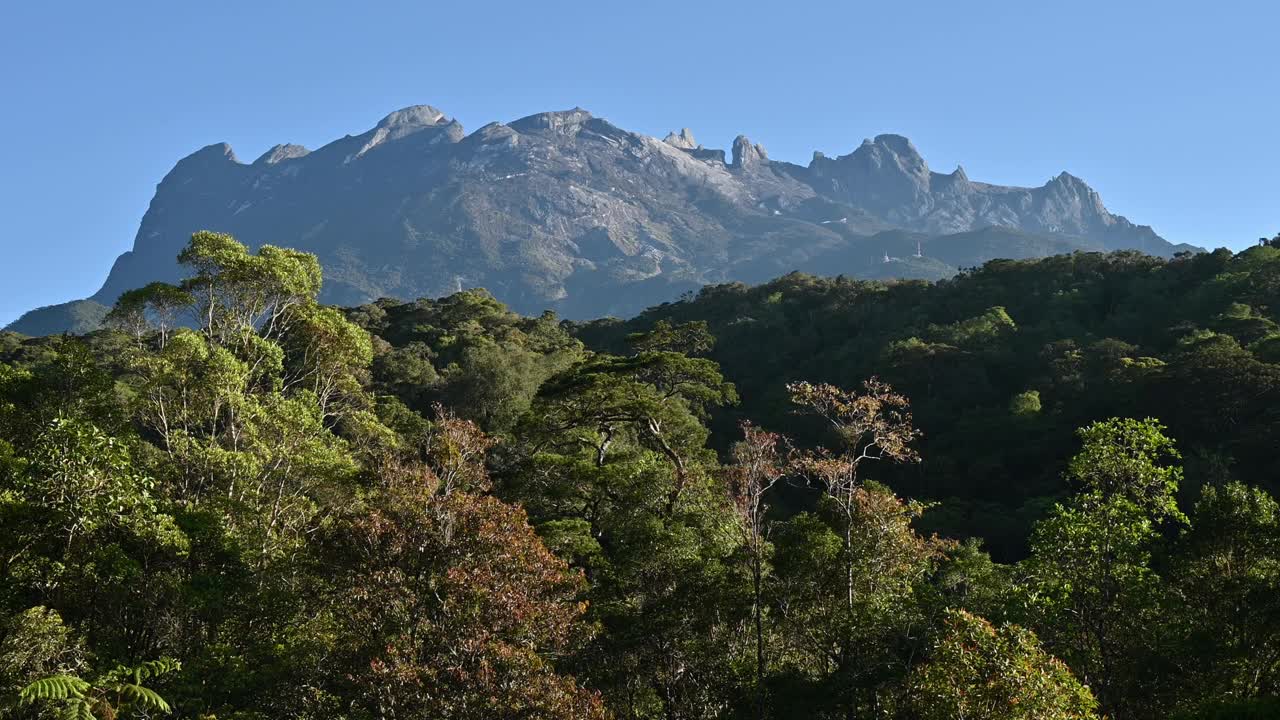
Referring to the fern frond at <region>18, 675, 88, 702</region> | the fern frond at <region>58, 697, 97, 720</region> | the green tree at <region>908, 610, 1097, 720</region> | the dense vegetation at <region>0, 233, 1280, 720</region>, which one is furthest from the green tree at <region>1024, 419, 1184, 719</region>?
the fern frond at <region>18, 675, 88, 702</region>

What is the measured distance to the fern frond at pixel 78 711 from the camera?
8789 mm

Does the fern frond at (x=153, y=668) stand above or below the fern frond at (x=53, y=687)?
below

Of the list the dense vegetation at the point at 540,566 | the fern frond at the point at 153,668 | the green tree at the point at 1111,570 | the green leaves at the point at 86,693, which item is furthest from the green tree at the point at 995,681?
the fern frond at the point at 153,668

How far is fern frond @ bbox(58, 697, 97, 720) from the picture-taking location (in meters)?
8.79

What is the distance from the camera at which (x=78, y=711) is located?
9.16 metres

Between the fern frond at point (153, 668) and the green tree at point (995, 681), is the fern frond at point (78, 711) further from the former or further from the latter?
the green tree at point (995, 681)

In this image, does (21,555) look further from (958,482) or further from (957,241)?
(957,241)

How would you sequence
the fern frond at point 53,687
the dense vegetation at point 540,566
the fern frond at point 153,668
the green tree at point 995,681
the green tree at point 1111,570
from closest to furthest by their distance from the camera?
the fern frond at point 53,687 < the green tree at point 995,681 < the fern frond at point 153,668 < the dense vegetation at point 540,566 < the green tree at point 1111,570

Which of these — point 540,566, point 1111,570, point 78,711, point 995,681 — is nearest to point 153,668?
point 78,711

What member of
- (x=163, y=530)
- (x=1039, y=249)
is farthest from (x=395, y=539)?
(x=1039, y=249)

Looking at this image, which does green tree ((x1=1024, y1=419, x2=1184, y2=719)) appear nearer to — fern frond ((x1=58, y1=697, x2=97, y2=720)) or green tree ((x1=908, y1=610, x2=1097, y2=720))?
green tree ((x1=908, y1=610, x2=1097, y2=720))

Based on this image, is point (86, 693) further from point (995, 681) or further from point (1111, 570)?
point (1111, 570)

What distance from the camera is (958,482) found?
38594mm

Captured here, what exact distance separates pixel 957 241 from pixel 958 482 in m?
149
